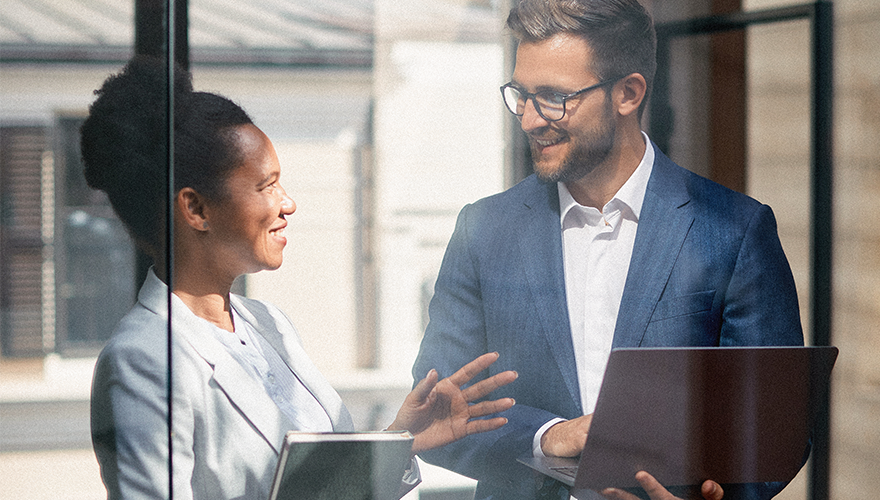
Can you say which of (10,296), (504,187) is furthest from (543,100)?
(10,296)

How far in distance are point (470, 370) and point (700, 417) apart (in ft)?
1.63

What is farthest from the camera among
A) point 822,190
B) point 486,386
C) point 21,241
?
point 822,190

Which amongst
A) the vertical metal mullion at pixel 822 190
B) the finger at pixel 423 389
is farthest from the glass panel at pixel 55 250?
the vertical metal mullion at pixel 822 190

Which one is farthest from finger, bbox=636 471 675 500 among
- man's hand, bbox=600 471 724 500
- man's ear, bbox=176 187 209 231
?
man's ear, bbox=176 187 209 231

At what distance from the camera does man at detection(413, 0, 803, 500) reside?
1.52 metres

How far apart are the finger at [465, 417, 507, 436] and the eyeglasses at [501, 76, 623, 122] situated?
0.61 m

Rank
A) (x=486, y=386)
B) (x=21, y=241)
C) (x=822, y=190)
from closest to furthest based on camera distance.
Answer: (x=21, y=241) → (x=486, y=386) → (x=822, y=190)

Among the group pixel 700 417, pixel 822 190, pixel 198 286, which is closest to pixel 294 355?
pixel 198 286

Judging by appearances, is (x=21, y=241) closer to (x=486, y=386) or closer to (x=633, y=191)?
(x=486, y=386)

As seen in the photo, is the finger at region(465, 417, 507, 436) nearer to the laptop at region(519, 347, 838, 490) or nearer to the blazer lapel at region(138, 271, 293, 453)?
the laptop at region(519, 347, 838, 490)

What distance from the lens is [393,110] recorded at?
1.49 m

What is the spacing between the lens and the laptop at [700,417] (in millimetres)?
1496

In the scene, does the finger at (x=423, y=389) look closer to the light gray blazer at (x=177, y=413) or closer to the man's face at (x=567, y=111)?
the light gray blazer at (x=177, y=413)

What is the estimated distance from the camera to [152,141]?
1.43 metres
